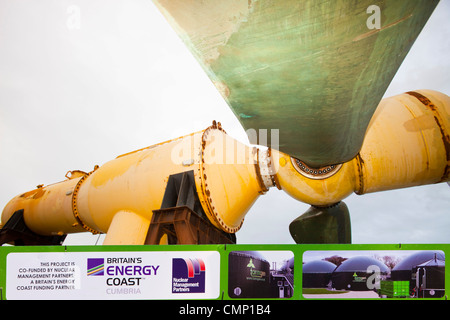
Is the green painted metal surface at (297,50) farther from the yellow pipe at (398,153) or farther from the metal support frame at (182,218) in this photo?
the metal support frame at (182,218)

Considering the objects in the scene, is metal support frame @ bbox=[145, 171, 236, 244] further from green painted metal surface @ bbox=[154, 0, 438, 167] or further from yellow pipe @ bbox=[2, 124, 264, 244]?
green painted metal surface @ bbox=[154, 0, 438, 167]

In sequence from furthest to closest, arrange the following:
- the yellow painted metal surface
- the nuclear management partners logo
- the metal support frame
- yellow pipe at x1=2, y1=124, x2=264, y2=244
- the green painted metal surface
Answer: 1. yellow pipe at x1=2, y1=124, x2=264, y2=244
2. the metal support frame
3. the yellow painted metal surface
4. the nuclear management partners logo
5. the green painted metal surface

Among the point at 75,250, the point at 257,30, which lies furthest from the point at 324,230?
the point at 257,30

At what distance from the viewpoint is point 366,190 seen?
7.29 m

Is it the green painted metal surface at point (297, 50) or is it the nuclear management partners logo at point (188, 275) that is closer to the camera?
the green painted metal surface at point (297, 50)

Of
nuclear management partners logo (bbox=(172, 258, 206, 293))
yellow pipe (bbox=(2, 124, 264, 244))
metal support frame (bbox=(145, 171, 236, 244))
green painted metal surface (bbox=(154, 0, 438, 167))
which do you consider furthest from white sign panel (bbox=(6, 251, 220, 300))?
yellow pipe (bbox=(2, 124, 264, 244))

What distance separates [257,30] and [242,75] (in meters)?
0.44

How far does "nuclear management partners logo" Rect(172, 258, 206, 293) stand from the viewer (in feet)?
15.6

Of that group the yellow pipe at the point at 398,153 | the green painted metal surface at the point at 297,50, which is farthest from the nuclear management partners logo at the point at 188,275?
the yellow pipe at the point at 398,153

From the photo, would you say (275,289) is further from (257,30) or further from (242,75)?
(257,30)

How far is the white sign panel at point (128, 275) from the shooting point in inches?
188

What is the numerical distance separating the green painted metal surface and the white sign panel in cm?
243

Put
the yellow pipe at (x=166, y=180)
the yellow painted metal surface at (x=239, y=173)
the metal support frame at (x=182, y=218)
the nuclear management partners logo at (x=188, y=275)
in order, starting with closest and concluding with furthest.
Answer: the nuclear management partners logo at (x=188, y=275) → the yellow painted metal surface at (x=239, y=173) → the metal support frame at (x=182, y=218) → the yellow pipe at (x=166, y=180)
